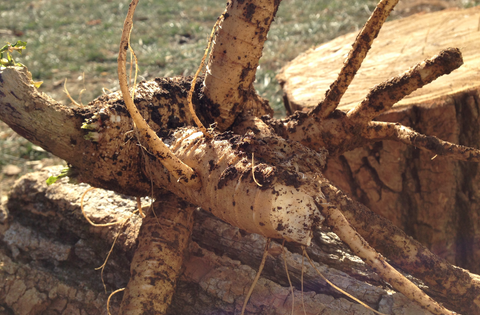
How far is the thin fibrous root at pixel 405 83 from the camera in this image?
153 cm

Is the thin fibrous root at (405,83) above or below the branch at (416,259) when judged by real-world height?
above

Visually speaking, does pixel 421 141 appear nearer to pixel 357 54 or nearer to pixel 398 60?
pixel 357 54

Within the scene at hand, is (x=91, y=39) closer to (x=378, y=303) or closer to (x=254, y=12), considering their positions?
(x=254, y=12)

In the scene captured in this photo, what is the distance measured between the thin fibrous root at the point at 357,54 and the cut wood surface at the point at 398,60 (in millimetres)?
504

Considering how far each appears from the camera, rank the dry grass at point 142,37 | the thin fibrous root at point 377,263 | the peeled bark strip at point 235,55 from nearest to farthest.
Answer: the thin fibrous root at point 377,263 < the peeled bark strip at point 235,55 < the dry grass at point 142,37

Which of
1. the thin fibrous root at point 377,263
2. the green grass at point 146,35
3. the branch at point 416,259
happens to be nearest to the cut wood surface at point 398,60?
the branch at point 416,259

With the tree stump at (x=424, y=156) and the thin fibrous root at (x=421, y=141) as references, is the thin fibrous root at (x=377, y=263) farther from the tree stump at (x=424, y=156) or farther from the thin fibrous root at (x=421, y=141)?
the tree stump at (x=424, y=156)

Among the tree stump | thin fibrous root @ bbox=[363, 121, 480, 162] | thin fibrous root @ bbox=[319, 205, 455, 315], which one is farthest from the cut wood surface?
thin fibrous root @ bbox=[319, 205, 455, 315]

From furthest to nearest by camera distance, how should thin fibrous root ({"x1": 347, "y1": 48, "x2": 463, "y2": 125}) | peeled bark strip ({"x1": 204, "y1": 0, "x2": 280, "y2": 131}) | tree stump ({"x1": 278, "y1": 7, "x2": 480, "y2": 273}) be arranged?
tree stump ({"x1": 278, "y1": 7, "x2": 480, "y2": 273}) < peeled bark strip ({"x1": 204, "y1": 0, "x2": 280, "y2": 131}) < thin fibrous root ({"x1": 347, "y1": 48, "x2": 463, "y2": 125})

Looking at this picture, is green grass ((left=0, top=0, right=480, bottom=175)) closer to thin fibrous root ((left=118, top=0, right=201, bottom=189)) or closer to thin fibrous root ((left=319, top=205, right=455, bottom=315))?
thin fibrous root ((left=118, top=0, right=201, bottom=189))

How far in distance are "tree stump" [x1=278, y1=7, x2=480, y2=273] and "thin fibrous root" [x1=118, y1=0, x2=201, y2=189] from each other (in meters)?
1.11

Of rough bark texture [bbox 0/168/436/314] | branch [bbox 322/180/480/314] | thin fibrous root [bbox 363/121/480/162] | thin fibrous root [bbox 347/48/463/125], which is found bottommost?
rough bark texture [bbox 0/168/436/314]

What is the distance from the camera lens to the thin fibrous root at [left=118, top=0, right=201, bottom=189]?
1.44 m

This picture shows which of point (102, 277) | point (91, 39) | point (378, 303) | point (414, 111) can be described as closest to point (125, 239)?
point (102, 277)
